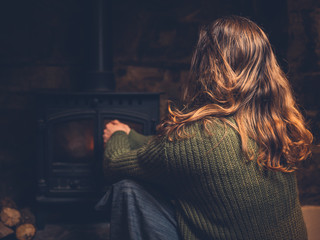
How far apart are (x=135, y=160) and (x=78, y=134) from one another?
0.85 meters

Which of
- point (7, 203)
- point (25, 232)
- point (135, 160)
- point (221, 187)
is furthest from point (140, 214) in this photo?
point (7, 203)

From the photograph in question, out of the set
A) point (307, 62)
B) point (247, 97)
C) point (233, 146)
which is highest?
point (307, 62)

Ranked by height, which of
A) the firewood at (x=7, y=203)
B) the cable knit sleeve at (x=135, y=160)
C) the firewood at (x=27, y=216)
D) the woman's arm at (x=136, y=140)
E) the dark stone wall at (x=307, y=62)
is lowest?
the firewood at (x=27, y=216)

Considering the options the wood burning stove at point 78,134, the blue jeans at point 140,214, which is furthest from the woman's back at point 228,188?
the wood burning stove at point 78,134

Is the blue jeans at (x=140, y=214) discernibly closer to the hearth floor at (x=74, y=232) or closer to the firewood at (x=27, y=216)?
the hearth floor at (x=74, y=232)

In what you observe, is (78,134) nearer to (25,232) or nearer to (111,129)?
(111,129)

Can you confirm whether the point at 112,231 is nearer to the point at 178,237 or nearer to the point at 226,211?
the point at 178,237

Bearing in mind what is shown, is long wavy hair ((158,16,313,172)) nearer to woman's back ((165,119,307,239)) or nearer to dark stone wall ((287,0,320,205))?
woman's back ((165,119,307,239))

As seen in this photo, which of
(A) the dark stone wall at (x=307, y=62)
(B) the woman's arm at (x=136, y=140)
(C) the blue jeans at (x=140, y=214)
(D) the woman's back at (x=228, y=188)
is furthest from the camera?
(A) the dark stone wall at (x=307, y=62)

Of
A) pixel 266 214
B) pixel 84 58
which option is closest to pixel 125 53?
pixel 84 58

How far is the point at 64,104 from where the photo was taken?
6.24ft

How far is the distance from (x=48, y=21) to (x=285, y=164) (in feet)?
6.05

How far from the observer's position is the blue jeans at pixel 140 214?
118 centimetres

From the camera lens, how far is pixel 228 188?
1.05 m
